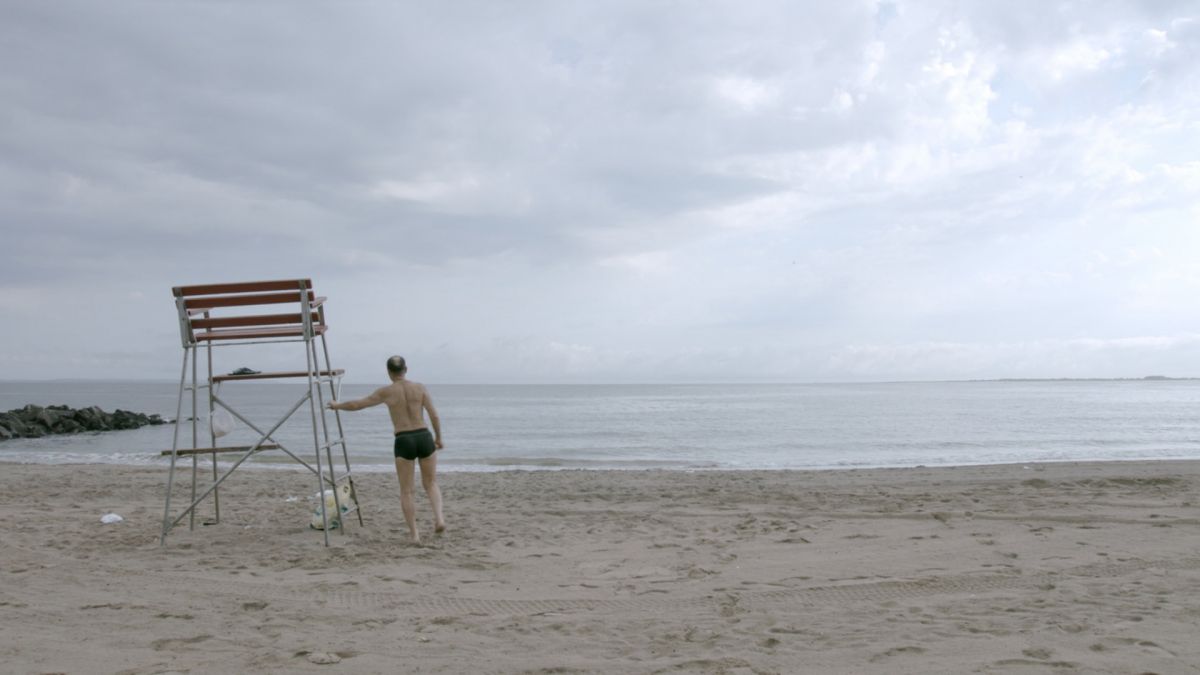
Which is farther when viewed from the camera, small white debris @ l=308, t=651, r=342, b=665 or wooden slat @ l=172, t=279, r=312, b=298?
wooden slat @ l=172, t=279, r=312, b=298

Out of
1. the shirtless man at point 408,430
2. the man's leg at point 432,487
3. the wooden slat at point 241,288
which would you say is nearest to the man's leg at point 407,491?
the shirtless man at point 408,430

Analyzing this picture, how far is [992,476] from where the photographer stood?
14188 mm

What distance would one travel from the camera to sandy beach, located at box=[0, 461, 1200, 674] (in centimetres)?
423

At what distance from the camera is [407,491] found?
764cm

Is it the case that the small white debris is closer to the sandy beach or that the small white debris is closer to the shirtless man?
the sandy beach

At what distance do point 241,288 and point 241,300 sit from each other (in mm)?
126

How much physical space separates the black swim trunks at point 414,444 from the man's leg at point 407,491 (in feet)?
0.24

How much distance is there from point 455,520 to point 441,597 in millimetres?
3516

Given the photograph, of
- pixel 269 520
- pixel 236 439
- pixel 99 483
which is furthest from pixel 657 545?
pixel 236 439

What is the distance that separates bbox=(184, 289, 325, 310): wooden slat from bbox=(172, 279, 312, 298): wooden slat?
0.17 ft

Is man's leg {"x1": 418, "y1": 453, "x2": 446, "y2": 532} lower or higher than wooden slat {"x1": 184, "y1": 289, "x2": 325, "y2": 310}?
lower

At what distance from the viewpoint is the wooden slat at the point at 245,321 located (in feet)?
24.3

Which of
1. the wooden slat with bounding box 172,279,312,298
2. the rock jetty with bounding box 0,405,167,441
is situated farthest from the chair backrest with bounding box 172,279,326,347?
the rock jetty with bounding box 0,405,167,441

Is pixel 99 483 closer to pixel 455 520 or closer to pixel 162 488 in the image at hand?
pixel 162 488
